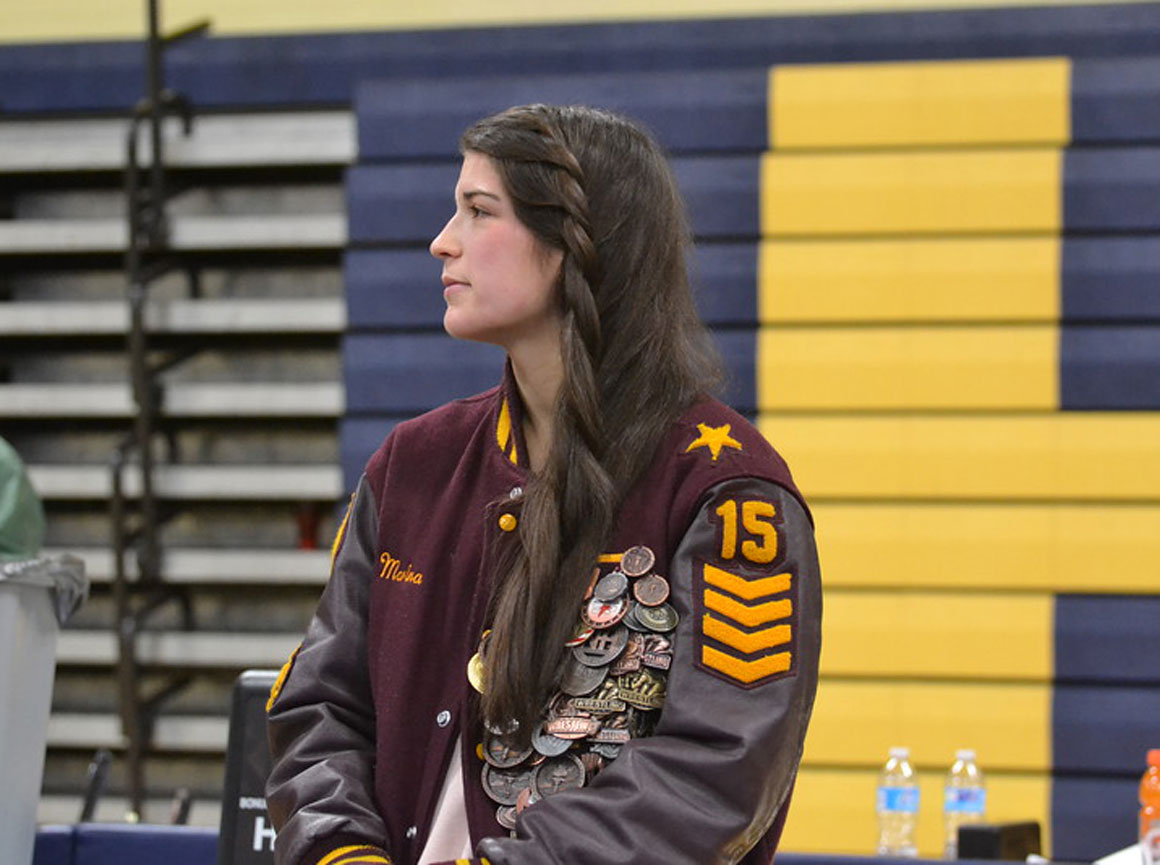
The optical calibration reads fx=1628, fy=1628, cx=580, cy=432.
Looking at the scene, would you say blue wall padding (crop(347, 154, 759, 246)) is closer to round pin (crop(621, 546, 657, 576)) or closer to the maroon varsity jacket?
the maroon varsity jacket

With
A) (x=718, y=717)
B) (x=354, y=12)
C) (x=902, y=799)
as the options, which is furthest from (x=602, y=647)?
(x=354, y=12)

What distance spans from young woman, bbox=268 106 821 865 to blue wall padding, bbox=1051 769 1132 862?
3.20 meters

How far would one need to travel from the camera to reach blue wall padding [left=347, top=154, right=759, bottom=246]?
4.61 meters

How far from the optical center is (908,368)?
4492 mm

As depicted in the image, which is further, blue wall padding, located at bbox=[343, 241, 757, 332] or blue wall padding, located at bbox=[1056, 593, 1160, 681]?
blue wall padding, located at bbox=[343, 241, 757, 332]

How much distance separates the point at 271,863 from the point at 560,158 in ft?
3.50

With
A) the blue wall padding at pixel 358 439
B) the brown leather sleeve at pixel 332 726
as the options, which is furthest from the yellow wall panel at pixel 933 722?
the brown leather sleeve at pixel 332 726

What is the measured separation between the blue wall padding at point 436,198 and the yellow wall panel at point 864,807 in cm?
154

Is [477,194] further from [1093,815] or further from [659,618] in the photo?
[1093,815]

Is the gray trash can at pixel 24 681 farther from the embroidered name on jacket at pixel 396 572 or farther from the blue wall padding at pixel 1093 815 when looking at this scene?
the blue wall padding at pixel 1093 815

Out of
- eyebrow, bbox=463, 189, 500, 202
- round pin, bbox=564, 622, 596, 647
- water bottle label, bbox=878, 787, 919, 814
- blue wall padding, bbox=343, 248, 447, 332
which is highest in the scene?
eyebrow, bbox=463, 189, 500, 202

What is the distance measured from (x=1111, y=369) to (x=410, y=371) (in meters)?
1.96

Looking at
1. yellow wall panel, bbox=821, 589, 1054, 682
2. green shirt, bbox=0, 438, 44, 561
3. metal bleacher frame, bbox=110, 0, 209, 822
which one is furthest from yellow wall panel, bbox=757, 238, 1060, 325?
green shirt, bbox=0, 438, 44, 561

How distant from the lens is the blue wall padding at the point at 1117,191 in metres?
4.45
